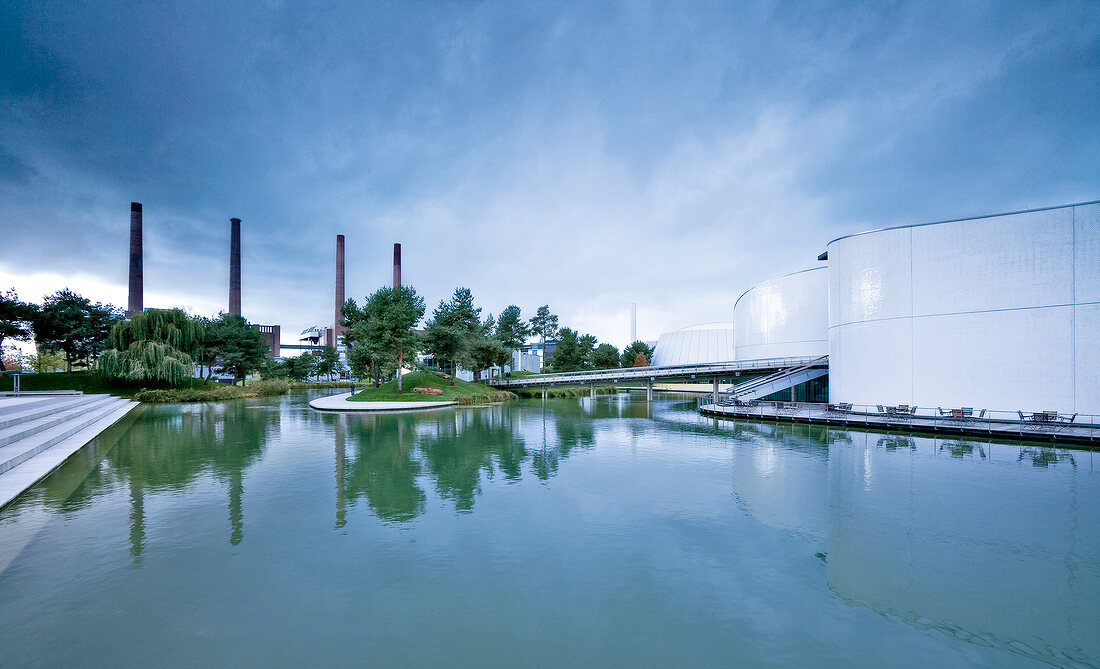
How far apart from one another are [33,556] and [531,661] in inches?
324

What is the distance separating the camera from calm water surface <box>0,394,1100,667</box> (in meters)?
4.95

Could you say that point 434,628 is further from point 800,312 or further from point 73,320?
point 73,320

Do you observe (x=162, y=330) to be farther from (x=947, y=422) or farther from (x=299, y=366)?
(x=947, y=422)

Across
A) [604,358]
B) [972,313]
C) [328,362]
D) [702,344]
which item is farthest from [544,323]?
[972,313]

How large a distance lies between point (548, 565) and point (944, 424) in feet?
82.4

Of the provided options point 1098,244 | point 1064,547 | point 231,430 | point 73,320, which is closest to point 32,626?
point 1064,547

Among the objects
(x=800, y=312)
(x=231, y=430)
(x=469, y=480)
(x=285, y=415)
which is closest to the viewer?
(x=469, y=480)

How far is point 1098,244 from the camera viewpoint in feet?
72.7

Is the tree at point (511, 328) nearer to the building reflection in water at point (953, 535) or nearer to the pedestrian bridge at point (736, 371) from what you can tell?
the pedestrian bridge at point (736, 371)

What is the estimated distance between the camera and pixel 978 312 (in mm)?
25406

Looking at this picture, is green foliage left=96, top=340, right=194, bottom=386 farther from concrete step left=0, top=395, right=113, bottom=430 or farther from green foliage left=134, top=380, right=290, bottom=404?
concrete step left=0, top=395, right=113, bottom=430

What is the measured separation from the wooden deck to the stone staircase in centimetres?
3066

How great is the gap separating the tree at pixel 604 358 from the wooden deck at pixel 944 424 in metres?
41.0

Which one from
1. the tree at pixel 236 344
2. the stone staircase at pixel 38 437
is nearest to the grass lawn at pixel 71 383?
the tree at pixel 236 344
